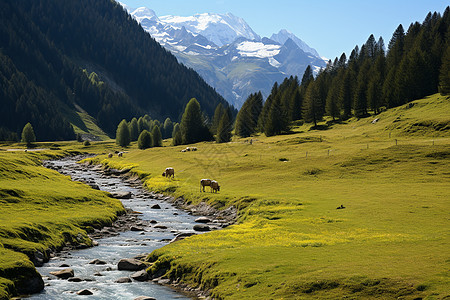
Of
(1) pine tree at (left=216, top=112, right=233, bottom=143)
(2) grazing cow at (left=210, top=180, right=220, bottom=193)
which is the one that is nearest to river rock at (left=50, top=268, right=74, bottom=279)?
(2) grazing cow at (left=210, top=180, right=220, bottom=193)

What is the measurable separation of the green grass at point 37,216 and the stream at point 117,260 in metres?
1.95

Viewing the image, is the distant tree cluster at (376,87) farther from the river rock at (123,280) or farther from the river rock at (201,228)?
the river rock at (123,280)

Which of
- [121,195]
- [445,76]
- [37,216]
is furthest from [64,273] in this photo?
[445,76]

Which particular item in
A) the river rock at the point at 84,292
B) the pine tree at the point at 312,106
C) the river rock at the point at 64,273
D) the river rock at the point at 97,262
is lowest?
the river rock at the point at 97,262

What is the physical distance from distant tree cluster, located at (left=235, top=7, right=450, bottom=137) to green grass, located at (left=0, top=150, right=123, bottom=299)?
331 ft

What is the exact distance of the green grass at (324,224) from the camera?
2172 cm

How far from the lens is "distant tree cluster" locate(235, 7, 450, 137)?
450ft

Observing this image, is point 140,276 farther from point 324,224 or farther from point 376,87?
point 376,87

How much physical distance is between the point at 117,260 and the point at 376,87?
132 metres

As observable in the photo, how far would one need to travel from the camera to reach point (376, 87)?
141 metres

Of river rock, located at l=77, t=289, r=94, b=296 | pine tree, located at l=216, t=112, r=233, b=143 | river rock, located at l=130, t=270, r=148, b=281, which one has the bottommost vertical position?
river rock, located at l=130, t=270, r=148, b=281

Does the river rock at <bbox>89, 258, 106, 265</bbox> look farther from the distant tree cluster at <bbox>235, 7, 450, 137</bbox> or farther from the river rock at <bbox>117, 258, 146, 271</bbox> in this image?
the distant tree cluster at <bbox>235, 7, 450, 137</bbox>

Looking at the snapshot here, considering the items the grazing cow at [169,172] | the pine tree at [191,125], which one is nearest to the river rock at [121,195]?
the grazing cow at [169,172]

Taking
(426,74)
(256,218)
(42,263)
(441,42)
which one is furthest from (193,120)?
(42,263)
